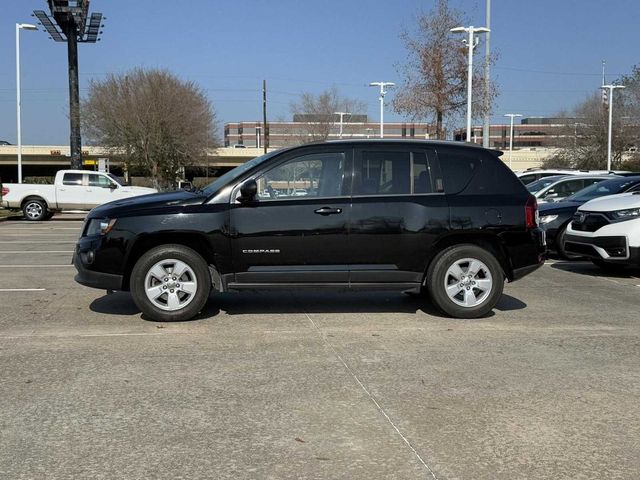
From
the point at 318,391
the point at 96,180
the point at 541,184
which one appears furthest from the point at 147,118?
the point at 318,391

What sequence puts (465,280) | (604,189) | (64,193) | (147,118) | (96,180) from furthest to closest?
(147,118)
(96,180)
(64,193)
(604,189)
(465,280)

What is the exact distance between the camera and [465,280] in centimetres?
736

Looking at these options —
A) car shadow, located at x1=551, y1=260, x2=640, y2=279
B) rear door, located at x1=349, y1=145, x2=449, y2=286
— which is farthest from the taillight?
car shadow, located at x1=551, y1=260, x2=640, y2=279

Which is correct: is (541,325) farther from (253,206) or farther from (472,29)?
(472,29)

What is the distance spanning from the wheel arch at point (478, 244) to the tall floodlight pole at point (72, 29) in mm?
29291

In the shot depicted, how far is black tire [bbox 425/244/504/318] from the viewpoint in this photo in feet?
23.9

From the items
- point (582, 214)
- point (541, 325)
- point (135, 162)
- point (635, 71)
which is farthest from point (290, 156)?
point (635, 71)

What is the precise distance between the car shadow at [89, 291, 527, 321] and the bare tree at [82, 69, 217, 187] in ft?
122

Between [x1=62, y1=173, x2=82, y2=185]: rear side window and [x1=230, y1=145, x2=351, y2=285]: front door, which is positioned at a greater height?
[x1=62, y1=173, x2=82, y2=185]: rear side window

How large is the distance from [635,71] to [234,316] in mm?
45981

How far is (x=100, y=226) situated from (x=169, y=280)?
2.99ft

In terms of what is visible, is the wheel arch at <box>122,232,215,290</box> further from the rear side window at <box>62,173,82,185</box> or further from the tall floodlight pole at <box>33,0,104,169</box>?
the tall floodlight pole at <box>33,0,104,169</box>

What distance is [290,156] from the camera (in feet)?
23.5

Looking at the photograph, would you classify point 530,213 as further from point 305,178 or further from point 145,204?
point 145,204
